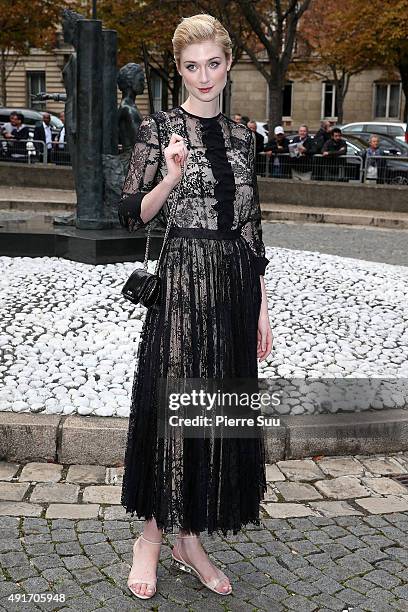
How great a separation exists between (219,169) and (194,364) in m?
0.77

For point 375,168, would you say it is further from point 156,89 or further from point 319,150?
point 156,89

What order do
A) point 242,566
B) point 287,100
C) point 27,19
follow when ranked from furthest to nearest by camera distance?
point 287,100 → point 27,19 → point 242,566

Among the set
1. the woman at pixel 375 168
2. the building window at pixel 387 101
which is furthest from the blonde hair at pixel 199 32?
the building window at pixel 387 101

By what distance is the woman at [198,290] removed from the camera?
3434mm

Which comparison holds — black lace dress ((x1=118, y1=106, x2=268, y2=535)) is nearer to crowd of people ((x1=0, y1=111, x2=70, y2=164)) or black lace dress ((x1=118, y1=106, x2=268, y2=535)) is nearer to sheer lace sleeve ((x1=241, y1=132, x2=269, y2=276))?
sheer lace sleeve ((x1=241, y1=132, x2=269, y2=276))

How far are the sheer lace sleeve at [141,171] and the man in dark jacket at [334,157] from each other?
51.3 feet

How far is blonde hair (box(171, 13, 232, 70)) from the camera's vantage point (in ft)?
11.0

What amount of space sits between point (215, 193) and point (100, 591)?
66.8 inches

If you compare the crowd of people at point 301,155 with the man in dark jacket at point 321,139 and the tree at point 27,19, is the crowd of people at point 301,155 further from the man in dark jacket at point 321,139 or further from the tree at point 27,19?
the tree at point 27,19

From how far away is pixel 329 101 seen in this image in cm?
5091

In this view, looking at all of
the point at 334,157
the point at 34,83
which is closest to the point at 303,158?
the point at 334,157

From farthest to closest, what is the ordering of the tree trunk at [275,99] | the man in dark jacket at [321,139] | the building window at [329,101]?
the building window at [329,101] < the tree trunk at [275,99] < the man in dark jacket at [321,139]

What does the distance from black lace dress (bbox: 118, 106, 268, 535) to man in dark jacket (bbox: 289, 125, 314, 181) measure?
15558 millimetres

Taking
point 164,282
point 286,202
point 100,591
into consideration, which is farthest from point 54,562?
point 286,202
